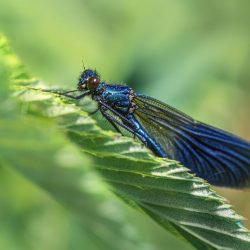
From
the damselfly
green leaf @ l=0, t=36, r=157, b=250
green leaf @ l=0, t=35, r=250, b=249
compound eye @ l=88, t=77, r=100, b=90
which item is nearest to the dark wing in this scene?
the damselfly

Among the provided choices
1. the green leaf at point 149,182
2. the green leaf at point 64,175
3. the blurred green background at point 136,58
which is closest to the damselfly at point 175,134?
the blurred green background at point 136,58

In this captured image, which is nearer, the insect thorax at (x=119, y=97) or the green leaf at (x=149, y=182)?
the green leaf at (x=149, y=182)

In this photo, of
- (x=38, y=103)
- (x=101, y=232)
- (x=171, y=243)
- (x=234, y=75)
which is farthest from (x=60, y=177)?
(x=234, y=75)

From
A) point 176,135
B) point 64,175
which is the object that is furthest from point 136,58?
point 64,175

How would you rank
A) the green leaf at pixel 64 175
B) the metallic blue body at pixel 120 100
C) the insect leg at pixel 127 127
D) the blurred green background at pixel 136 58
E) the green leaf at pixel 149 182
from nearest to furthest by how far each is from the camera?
the green leaf at pixel 64 175
the green leaf at pixel 149 182
the insect leg at pixel 127 127
the metallic blue body at pixel 120 100
the blurred green background at pixel 136 58

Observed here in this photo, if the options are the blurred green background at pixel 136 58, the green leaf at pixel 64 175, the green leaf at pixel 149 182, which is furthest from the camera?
the blurred green background at pixel 136 58

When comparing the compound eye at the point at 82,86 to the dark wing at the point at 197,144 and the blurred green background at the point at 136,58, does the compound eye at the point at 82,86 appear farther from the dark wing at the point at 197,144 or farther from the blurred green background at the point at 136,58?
the blurred green background at the point at 136,58

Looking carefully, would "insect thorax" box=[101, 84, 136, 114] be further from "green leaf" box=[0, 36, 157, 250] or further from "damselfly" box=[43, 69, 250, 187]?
"green leaf" box=[0, 36, 157, 250]

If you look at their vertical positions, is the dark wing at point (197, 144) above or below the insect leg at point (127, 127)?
above
